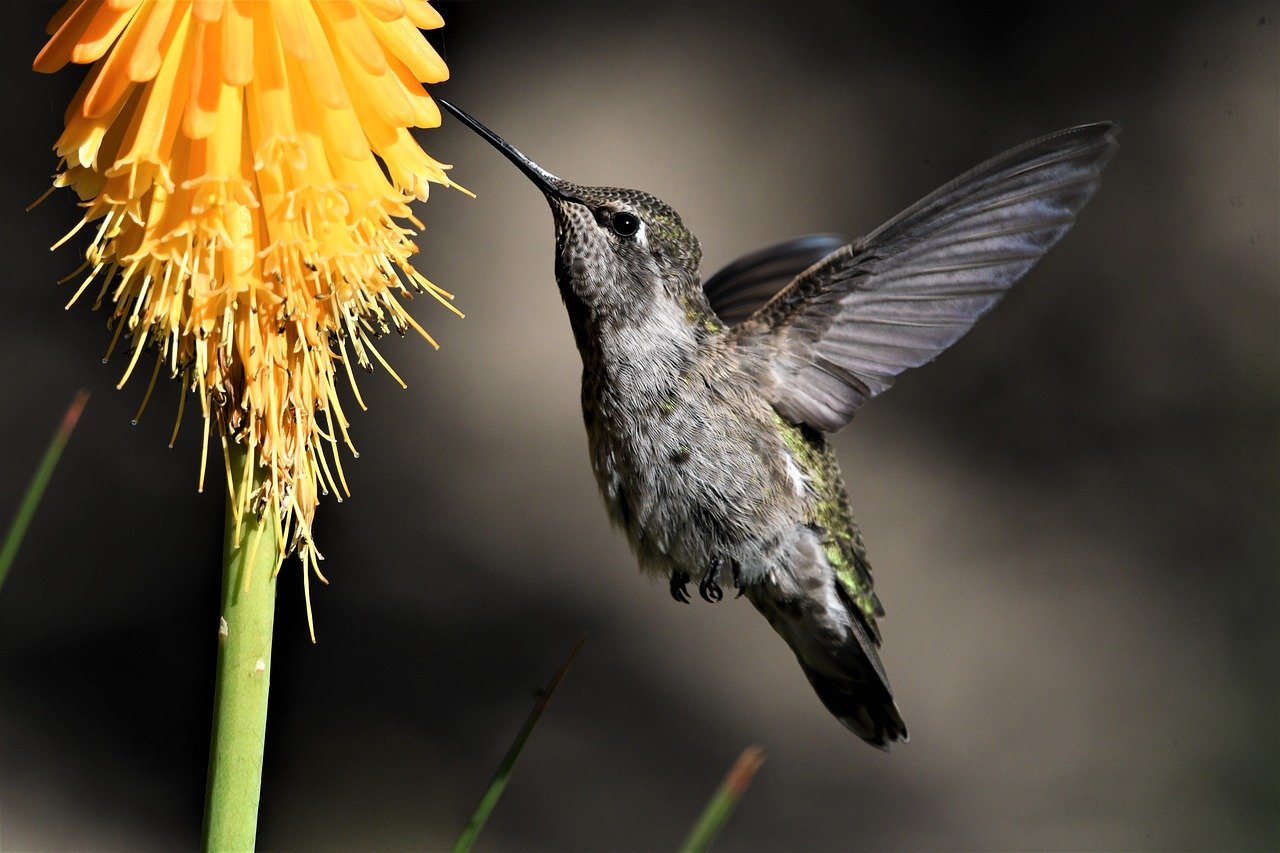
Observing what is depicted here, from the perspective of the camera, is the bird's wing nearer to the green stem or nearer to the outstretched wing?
the outstretched wing

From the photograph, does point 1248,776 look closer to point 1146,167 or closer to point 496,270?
point 1146,167

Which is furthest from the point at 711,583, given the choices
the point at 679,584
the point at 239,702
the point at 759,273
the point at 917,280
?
the point at 239,702

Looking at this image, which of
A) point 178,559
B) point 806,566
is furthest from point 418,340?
point 806,566

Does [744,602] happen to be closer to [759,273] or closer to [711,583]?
[759,273]

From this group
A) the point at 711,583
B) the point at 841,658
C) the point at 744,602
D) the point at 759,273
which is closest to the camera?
the point at 711,583

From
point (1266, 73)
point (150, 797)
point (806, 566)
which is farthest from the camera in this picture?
point (1266, 73)

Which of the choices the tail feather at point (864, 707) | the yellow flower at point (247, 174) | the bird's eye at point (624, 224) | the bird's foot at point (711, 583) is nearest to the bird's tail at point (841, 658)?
the tail feather at point (864, 707)
